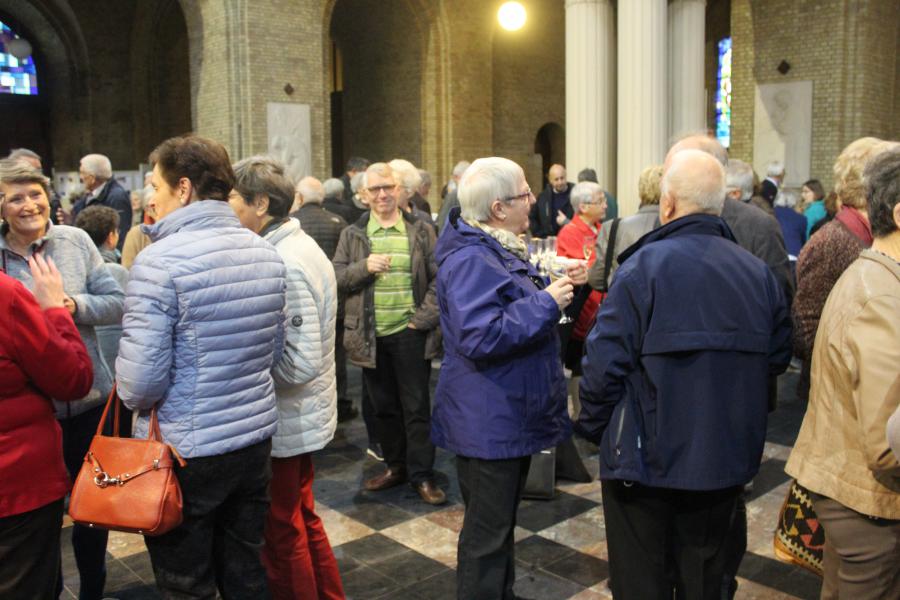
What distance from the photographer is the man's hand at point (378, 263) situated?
4.64 m

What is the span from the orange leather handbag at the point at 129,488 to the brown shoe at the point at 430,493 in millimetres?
2493

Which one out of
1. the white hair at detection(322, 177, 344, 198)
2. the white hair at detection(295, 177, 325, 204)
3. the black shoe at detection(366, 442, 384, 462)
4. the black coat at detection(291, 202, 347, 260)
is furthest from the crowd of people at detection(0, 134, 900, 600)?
the white hair at detection(322, 177, 344, 198)

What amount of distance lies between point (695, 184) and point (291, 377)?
158 centimetres

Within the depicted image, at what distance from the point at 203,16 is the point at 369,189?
1054 cm

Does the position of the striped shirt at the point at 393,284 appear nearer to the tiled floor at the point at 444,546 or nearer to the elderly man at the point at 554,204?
the tiled floor at the point at 444,546

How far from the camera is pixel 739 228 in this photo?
4.35 metres

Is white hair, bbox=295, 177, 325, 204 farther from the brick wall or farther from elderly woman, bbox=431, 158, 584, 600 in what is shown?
the brick wall

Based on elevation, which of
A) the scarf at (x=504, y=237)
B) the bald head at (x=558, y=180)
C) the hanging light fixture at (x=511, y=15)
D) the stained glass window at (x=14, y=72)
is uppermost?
the stained glass window at (x=14, y=72)

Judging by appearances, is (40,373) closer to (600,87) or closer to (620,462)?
(620,462)

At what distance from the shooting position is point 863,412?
222 centimetres

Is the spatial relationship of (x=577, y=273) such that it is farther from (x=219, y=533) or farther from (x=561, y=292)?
(x=219, y=533)

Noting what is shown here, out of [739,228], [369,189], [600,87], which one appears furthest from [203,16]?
[739,228]

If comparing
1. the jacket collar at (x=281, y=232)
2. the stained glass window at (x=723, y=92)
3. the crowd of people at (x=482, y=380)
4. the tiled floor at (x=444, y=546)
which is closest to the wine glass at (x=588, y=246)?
the tiled floor at (x=444, y=546)

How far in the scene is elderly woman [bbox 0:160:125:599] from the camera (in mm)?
3164
